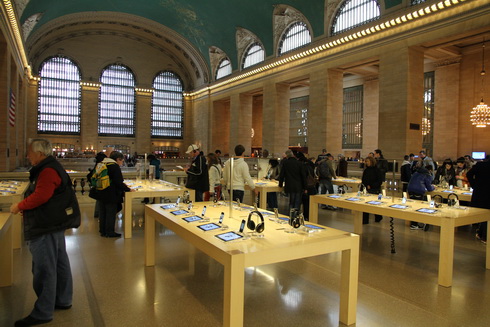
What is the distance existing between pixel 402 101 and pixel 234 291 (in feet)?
46.4

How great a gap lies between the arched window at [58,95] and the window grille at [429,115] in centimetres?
2877

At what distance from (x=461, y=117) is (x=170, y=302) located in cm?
1907

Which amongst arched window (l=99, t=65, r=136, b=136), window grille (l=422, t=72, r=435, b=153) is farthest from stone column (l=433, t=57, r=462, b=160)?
arched window (l=99, t=65, r=136, b=136)

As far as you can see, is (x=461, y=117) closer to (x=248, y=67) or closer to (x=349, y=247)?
(x=248, y=67)

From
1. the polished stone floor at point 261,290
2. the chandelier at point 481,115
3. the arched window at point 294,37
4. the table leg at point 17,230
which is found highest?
the arched window at point 294,37

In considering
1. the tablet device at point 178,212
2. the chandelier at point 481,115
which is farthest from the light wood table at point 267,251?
the chandelier at point 481,115

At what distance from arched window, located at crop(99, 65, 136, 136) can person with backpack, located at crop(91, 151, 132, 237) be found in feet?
93.3

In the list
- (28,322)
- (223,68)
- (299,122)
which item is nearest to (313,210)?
(28,322)

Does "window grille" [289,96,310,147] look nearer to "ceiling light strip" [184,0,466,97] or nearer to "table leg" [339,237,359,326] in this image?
"ceiling light strip" [184,0,466,97]

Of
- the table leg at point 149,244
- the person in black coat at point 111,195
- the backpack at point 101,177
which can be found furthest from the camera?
the person in black coat at point 111,195

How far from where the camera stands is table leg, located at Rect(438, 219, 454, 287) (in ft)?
14.9

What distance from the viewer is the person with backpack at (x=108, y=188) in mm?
6394

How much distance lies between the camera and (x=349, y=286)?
3.44m

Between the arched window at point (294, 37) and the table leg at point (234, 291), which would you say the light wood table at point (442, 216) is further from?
the arched window at point (294, 37)
